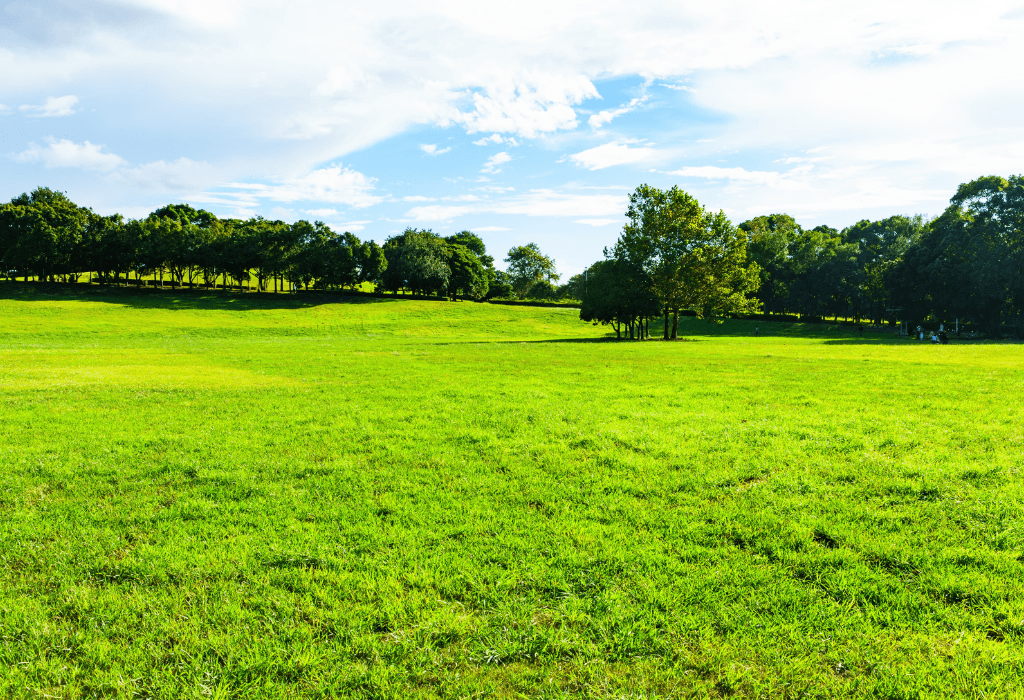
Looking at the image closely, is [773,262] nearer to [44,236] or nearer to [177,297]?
[177,297]

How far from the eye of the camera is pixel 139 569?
6.49 m

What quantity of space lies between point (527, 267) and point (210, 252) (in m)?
89.5

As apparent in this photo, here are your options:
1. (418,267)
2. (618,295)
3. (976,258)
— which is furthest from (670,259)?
(418,267)

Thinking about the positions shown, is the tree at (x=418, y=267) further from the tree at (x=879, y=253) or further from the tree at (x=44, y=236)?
the tree at (x=879, y=253)

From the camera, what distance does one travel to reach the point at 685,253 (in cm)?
5872

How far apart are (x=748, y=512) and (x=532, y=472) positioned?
3.73 metres

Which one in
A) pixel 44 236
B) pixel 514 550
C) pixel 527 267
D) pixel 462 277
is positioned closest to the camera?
pixel 514 550

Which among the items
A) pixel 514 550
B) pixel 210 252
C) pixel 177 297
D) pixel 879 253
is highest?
pixel 879 253

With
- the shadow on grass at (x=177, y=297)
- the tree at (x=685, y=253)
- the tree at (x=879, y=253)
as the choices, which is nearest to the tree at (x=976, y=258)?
the tree at (x=879, y=253)

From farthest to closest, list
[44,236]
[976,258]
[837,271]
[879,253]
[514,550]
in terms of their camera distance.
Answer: [879,253] → [837,271] → [44,236] → [976,258] → [514,550]

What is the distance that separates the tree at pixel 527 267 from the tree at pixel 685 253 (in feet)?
333

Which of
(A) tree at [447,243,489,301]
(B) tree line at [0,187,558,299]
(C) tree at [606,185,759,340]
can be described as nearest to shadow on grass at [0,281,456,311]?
(B) tree line at [0,187,558,299]

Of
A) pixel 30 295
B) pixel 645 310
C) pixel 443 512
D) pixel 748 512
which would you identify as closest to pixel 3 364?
pixel 443 512

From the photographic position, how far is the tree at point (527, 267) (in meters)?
162
